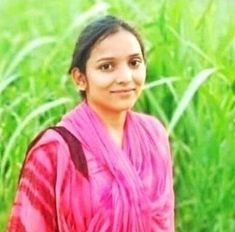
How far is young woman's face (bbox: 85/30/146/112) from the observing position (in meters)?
2.80

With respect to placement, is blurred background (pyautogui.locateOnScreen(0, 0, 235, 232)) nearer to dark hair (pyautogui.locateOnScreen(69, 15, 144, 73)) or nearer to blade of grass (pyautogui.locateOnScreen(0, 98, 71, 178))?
blade of grass (pyautogui.locateOnScreen(0, 98, 71, 178))

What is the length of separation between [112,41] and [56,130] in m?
0.25

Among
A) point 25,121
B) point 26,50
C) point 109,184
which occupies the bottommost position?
point 109,184

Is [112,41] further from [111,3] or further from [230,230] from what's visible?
[111,3]

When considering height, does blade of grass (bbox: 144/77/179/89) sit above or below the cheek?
above

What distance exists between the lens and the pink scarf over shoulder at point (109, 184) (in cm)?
279

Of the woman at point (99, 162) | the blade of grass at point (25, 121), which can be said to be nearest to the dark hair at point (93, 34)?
the woman at point (99, 162)

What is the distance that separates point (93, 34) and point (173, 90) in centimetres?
115

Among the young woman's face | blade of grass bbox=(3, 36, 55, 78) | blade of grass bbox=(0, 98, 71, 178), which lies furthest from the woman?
blade of grass bbox=(3, 36, 55, 78)

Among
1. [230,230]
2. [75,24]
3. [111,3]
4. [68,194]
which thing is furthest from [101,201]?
[111,3]

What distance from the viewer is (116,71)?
280 centimetres

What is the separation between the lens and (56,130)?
9.36 feet

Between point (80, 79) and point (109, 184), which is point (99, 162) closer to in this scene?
point (109, 184)

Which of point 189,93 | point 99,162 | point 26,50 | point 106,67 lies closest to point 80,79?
point 106,67
